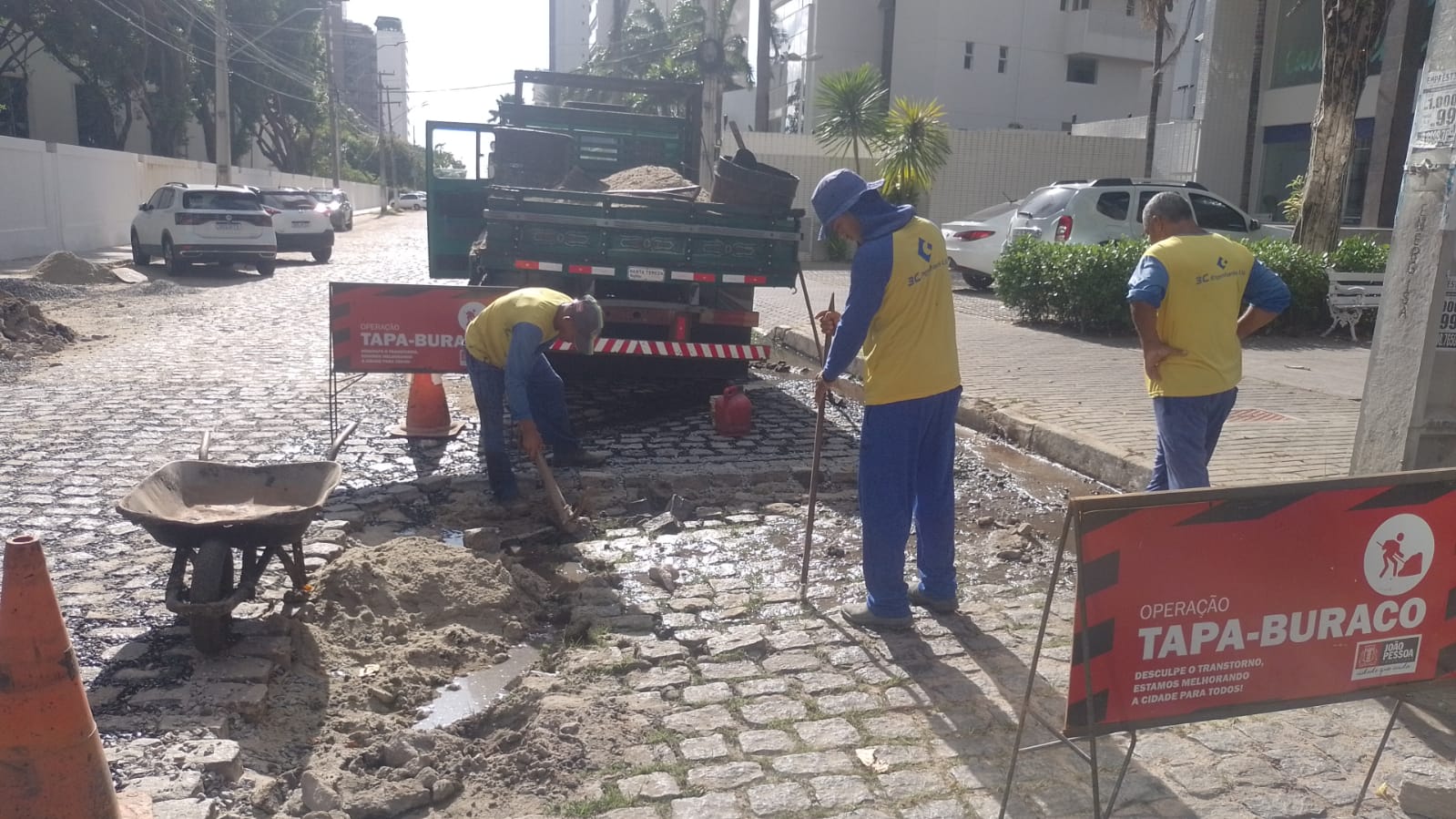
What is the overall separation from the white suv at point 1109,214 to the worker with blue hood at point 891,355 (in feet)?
39.9

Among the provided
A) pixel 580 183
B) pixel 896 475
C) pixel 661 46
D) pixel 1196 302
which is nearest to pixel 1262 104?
pixel 580 183

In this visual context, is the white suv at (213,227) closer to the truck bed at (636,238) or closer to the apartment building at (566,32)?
the truck bed at (636,238)

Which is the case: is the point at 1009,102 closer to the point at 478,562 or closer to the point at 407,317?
the point at 407,317

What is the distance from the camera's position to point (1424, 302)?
194 inches

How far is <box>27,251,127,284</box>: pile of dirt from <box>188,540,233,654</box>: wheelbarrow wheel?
16.9 m

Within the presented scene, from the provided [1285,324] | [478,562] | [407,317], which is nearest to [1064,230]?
[1285,324]

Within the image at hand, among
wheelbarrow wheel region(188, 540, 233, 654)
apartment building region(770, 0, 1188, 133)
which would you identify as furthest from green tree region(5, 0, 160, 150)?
wheelbarrow wheel region(188, 540, 233, 654)

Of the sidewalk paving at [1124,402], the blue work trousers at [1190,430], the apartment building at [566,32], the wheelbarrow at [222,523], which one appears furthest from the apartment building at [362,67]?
the blue work trousers at [1190,430]

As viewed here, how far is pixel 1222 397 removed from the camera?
4684 mm

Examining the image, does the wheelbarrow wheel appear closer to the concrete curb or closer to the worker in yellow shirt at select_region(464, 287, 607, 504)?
the worker in yellow shirt at select_region(464, 287, 607, 504)

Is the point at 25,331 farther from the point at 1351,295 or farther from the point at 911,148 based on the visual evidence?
the point at 911,148

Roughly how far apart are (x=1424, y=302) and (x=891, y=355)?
246 centimetres

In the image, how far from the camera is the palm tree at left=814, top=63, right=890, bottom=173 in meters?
24.5

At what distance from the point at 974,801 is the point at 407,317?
5.50 meters
